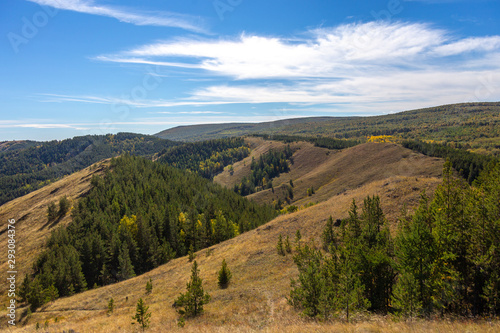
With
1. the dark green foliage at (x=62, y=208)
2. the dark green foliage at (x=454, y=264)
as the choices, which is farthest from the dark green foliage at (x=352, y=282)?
the dark green foliage at (x=62, y=208)

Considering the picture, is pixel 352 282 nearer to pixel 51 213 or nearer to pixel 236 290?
pixel 236 290

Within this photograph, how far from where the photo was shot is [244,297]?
103 feet

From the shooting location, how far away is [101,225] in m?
78.1

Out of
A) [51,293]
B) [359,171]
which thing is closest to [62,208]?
[51,293]

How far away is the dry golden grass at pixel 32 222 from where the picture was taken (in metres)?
69.6

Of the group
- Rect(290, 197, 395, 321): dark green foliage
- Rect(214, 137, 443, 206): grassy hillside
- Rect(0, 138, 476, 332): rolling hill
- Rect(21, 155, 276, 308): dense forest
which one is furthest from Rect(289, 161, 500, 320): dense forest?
Rect(214, 137, 443, 206): grassy hillside

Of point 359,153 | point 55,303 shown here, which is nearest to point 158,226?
point 55,303

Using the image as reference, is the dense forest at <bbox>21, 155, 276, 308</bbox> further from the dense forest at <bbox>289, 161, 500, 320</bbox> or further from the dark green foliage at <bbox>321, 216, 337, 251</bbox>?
the dense forest at <bbox>289, 161, 500, 320</bbox>

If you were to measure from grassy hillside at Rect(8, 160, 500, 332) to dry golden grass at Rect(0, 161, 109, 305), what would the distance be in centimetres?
3319

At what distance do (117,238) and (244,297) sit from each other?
5465 cm

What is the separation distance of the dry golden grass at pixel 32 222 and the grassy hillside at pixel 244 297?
33192mm

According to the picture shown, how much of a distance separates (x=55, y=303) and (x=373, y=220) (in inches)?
2555

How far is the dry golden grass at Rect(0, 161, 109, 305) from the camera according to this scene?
69.6 metres

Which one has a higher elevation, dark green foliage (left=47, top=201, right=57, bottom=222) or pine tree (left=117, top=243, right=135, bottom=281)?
dark green foliage (left=47, top=201, right=57, bottom=222)
